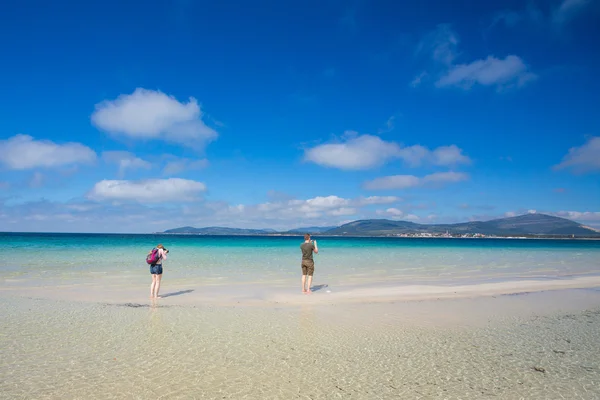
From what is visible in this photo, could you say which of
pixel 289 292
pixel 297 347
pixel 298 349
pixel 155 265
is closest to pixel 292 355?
pixel 298 349

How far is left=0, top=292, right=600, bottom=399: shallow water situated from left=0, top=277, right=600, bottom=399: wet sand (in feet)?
0.10

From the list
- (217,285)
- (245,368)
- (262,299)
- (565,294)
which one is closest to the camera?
(245,368)

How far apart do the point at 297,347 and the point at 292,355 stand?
22.9 inches

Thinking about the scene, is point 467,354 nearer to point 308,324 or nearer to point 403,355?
point 403,355

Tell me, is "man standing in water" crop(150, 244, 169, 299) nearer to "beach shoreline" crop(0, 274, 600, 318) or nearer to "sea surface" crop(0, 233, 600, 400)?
"beach shoreline" crop(0, 274, 600, 318)

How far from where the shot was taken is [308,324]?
1119 cm

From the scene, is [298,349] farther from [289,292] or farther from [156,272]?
[156,272]

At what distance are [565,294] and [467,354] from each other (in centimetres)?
1224

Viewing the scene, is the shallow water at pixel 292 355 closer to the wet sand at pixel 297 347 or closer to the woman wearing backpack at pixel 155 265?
the wet sand at pixel 297 347

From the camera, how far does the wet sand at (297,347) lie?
6.63 meters

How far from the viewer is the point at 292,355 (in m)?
8.33

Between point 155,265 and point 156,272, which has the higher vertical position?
point 155,265

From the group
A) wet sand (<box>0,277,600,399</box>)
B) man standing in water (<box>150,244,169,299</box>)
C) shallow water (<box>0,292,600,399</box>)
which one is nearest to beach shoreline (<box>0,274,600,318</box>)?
wet sand (<box>0,277,600,399</box>)

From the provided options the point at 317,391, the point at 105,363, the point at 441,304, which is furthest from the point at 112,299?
the point at 441,304
